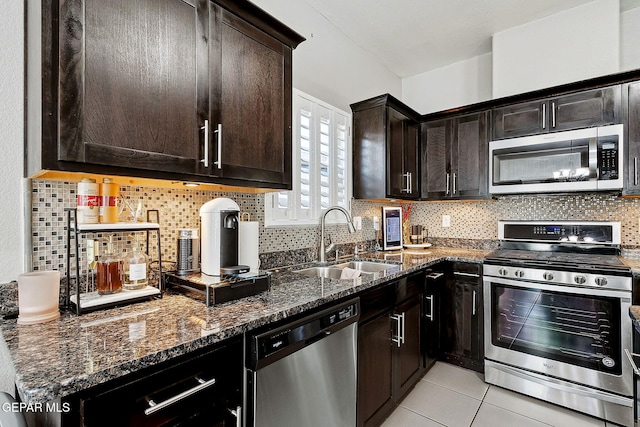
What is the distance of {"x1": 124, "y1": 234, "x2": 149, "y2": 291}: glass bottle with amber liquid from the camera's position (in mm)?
1295

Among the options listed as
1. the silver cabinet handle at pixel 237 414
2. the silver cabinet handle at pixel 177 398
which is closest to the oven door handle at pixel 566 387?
the silver cabinet handle at pixel 237 414

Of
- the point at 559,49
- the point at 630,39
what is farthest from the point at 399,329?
the point at 630,39

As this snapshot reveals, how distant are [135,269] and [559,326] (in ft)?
8.78

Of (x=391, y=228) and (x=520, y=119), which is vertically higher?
(x=520, y=119)

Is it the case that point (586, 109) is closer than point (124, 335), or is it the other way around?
point (124, 335)

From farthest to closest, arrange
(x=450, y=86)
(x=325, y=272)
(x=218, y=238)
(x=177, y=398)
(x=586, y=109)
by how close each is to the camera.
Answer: (x=450, y=86), (x=586, y=109), (x=325, y=272), (x=218, y=238), (x=177, y=398)

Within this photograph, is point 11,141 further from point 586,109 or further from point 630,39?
point 630,39

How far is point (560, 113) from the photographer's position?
245cm

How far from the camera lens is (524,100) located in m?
2.61

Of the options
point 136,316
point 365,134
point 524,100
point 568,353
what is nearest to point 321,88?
point 365,134

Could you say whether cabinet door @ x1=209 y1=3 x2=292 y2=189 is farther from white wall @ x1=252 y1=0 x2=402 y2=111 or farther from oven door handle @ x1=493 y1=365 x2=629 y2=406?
oven door handle @ x1=493 y1=365 x2=629 y2=406

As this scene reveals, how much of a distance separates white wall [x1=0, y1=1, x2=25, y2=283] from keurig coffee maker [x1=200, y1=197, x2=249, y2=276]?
64 cm

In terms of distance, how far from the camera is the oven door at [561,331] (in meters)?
1.99

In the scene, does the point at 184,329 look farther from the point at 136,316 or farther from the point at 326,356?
the point at 326,356
